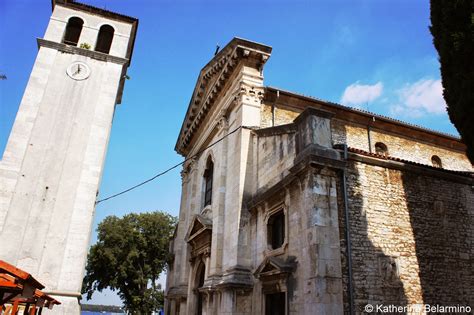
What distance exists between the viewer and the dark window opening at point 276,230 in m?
9.52

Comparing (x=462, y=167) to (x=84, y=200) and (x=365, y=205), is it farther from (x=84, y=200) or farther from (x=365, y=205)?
(x=84, y=200)

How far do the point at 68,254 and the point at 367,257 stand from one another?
8.77 m

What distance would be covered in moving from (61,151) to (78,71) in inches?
137

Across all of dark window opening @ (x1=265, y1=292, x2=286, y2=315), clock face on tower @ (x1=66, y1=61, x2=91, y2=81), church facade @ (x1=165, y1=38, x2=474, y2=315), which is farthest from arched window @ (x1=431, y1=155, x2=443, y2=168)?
clock face on tower @ (x1=66, y1=61, x2=91, y2=81)

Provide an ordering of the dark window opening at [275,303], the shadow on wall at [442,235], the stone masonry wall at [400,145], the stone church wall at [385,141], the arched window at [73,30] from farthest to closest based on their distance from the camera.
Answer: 1. the arched window at [73,30]
2. the stone masonry wall at [400,145]
3. the stone church wall at [385,141]
4. the dark window opening at [275,303]
5. the shadow on wall at [442,235]

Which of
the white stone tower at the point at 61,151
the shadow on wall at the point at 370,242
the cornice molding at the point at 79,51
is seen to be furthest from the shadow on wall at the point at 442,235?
the cornice molding at the point at 79,51

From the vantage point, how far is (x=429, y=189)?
9.47 meters

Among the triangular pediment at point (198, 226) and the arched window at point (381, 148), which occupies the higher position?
the arched window at point (381, 148)

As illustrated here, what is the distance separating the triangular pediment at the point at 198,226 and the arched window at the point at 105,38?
8.22m

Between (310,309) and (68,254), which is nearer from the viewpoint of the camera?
(310,309)

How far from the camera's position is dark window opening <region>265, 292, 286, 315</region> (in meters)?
8.71

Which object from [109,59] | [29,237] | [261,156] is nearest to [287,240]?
[261,156]

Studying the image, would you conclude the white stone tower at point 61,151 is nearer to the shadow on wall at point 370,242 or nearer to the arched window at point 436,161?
the shadow on wall at point 370,242

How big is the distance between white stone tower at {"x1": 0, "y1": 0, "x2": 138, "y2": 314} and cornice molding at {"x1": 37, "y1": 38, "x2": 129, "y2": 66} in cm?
4
